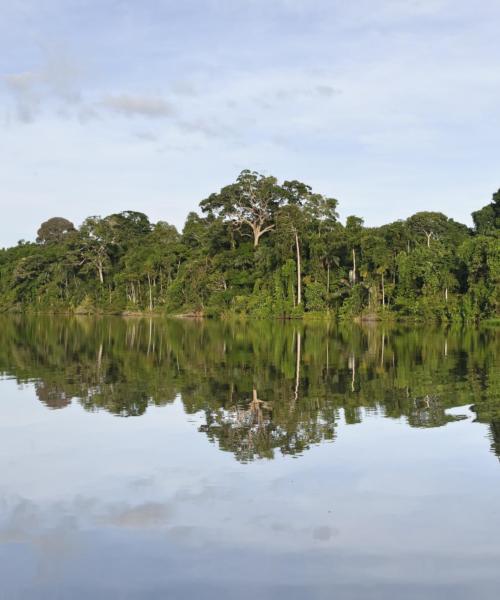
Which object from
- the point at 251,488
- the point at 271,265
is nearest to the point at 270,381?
the point at 251,488

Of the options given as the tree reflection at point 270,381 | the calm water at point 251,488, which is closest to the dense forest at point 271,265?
the tree reflection at point 270,381

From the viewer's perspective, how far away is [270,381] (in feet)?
54.3

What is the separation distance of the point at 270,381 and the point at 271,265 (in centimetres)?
4012

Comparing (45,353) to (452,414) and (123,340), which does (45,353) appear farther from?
(452,414)

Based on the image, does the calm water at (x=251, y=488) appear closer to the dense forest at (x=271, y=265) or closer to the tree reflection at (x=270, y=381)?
the tree reflection at (x=270, y=381)

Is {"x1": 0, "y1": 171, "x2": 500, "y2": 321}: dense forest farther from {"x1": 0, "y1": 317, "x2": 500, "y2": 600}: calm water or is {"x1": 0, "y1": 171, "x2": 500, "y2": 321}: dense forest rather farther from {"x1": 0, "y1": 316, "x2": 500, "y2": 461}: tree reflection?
{"x1": 0, "y1": 317, "x2": 500, "y2": 600}: calm water

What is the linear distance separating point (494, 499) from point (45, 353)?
20.4 meters

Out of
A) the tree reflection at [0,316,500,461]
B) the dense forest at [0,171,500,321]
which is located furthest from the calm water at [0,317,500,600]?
the dense forest at [0,171,500,321]

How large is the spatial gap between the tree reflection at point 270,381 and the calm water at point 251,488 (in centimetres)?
9

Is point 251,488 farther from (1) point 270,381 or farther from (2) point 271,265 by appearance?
(2) point 271,265

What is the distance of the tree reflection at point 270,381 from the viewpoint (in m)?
11.4

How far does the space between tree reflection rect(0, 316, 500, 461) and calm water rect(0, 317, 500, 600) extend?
3.5 inches

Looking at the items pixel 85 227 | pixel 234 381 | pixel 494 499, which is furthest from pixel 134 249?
pixel 494 499

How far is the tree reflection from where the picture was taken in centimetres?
1141
